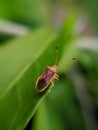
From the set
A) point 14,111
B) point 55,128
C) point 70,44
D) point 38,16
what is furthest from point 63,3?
point 14,111

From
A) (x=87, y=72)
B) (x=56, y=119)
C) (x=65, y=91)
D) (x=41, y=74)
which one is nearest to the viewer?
(x=41, y=74)

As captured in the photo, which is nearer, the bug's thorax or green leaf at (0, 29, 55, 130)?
green leaf at (0, 29, 55, 130)

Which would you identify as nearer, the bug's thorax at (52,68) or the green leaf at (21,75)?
the green leaf at (21,75)

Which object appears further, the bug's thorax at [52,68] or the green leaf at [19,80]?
the bug's thorax at [52,68]

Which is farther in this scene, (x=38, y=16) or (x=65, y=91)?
(x=38, y=16)

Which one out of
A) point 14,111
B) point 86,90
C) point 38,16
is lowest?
point 86,90

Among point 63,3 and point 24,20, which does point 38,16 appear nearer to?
point 24,20

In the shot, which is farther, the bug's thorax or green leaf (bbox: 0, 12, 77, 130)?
the bug's thorax

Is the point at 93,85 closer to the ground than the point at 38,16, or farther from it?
closer to the ground
